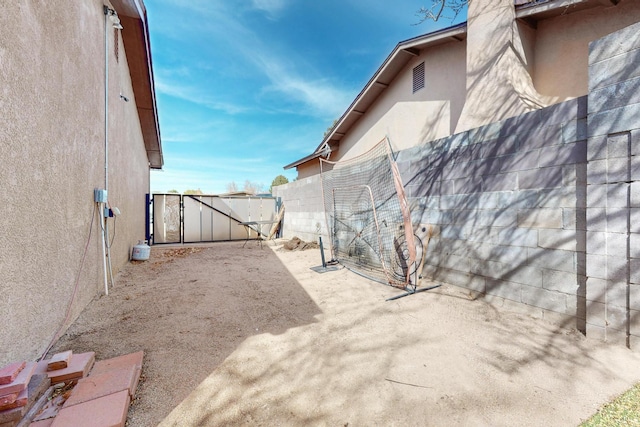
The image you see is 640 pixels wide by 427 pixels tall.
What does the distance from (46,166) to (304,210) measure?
6204 millimetres

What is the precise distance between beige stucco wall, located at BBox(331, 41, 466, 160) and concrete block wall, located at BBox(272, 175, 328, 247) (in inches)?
94.7

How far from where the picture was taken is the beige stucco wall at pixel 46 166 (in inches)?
58.2

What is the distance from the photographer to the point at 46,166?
1.88 metres

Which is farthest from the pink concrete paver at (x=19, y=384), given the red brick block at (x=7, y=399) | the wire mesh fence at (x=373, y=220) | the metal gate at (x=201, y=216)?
the metal gate at (x=201, y=216)

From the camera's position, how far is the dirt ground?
137 centimetres

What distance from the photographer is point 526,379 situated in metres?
1.62

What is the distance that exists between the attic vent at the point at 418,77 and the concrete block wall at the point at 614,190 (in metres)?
4.23

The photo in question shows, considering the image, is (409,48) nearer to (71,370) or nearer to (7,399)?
(71,370)

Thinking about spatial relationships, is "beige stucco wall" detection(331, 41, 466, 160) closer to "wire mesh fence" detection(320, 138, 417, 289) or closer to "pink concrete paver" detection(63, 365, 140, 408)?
"wire mesh fence" detection(320, 138, 417, 289)

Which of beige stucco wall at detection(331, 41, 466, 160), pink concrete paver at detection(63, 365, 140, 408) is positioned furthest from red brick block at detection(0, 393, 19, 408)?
beige stucco wall at detection(331, 41, 466, 160)

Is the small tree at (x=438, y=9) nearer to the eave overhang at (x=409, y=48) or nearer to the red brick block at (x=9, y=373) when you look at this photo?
the eave overhang at (x=409, y=48)

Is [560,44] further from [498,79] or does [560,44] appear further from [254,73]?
[254,73]

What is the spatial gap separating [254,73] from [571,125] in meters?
9.96

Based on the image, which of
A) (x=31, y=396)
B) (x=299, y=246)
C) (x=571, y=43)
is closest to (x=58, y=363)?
(x=31, y=396)
